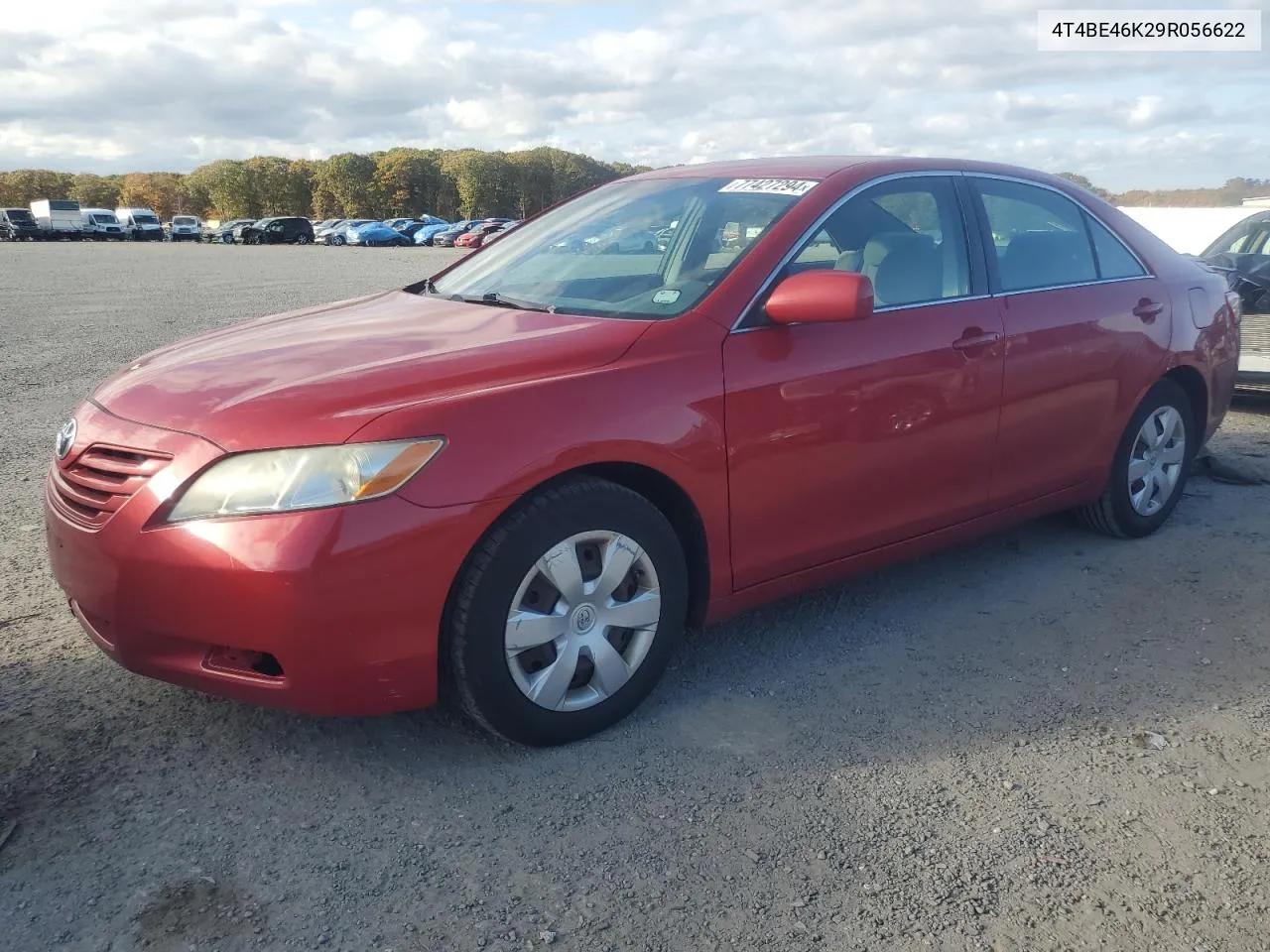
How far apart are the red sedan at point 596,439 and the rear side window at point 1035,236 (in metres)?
0.02

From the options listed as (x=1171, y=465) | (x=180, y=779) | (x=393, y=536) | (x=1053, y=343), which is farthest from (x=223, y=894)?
(x=1171, y=465)

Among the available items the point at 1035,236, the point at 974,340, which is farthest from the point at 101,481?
the point at 1035,236

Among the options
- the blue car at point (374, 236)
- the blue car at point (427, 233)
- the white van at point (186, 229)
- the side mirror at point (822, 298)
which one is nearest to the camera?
the side mirror at point (822, 298)

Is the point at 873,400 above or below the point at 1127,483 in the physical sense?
above

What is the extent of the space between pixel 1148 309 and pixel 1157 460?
2.29ft

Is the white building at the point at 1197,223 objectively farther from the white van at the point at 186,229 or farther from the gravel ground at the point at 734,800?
the white van at the point at 186,229

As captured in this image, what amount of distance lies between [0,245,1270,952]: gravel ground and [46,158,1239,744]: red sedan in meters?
0.29

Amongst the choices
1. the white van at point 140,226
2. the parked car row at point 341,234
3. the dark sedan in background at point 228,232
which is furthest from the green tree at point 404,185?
the parked car row at point 341,234

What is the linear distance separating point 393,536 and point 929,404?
1.97 meters

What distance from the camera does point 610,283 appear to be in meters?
3.56

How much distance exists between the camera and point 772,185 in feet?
12.3

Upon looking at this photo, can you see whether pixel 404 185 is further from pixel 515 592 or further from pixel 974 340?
pixel 515 592

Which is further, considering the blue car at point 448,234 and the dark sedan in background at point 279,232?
the dark sedan in background at point 279,232

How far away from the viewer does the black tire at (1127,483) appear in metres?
4.61
